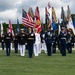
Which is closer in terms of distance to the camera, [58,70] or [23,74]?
[23,74]

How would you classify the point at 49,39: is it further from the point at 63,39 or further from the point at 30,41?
the point at 30,41

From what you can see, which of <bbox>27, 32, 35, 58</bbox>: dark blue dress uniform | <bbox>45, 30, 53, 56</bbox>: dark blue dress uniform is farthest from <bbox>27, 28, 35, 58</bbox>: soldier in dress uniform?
<bbox>45, 30, 53, 56</bbox>: dark blue dress uniform

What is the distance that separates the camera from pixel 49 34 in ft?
77.0

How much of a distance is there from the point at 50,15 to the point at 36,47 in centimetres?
894

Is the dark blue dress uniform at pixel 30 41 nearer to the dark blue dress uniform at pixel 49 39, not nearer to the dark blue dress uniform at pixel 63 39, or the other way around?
the dark blue dress uniform at pixel 49 39

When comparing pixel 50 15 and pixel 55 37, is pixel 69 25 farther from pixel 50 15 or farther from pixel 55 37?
pixel 55 37

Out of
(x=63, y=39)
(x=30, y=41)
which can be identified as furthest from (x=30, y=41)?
(x=63, y=39)

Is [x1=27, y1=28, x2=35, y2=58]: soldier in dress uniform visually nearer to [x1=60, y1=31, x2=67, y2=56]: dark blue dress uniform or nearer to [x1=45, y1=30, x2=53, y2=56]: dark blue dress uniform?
[x1=45, y1=30, x2=53, y2=56]: dark blue dress uniform

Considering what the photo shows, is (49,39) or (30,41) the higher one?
(49,39)

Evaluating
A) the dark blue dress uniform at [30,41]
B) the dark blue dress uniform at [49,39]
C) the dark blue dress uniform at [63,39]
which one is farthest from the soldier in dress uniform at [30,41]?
the dark blue dress uniform at [63,39]

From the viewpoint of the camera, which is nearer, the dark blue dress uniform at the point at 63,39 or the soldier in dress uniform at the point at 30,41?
the soldier in dress uniform at the point at 30,41

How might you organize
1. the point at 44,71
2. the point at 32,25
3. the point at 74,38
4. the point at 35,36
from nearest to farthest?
the point at 44,71 < the point at 35,36 < the point at 32,25 < the point at 74,38

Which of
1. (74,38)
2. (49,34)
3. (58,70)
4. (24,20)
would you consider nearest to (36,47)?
(49,34)

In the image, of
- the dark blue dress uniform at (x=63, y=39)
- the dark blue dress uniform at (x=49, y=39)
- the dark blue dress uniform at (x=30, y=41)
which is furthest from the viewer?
the dark blue dress uniform at (x=49, y=39)
